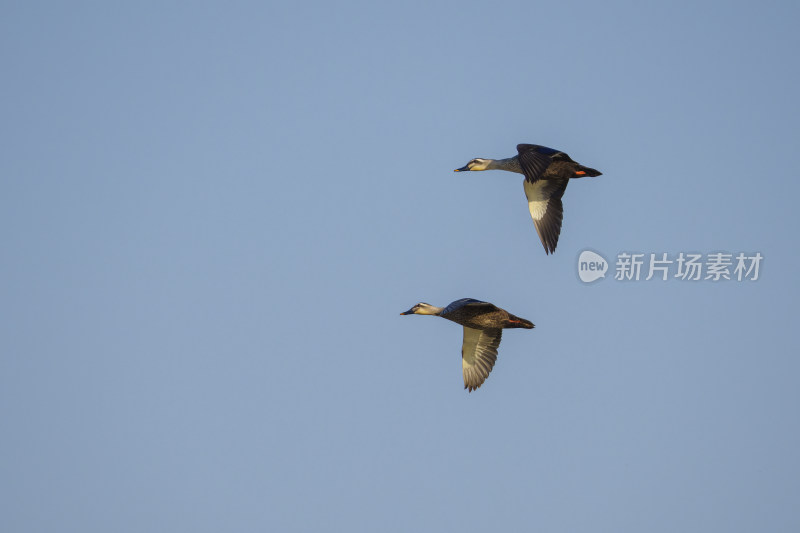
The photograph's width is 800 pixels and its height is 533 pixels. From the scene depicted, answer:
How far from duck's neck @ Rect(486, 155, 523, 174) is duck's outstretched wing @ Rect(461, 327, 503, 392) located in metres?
4.18

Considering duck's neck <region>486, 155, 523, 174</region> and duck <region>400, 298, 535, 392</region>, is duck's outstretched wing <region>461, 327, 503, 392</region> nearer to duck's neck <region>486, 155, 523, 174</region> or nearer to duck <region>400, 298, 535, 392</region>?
duck <region>400, 298, 535, 392</region>

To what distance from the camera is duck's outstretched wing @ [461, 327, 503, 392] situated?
172ft

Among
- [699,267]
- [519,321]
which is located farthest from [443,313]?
[699,267]

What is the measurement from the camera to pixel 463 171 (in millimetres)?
54188

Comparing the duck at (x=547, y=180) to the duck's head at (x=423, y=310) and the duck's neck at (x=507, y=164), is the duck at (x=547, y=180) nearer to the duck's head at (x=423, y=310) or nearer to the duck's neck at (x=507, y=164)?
the duck's neck at (x=507, y=164)

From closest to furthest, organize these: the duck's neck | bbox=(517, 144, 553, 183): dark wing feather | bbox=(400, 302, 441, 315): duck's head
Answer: bbox=(517, 144, 553, 183): dark wing feather
the duck's neck
bbox=(400, 302, 441, 315): duck's head

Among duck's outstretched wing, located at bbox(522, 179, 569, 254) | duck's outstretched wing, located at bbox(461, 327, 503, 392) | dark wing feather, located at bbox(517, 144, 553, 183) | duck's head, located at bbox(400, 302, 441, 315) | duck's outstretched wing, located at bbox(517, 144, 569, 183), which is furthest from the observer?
duck's head, located at bbox(400, 302, 441, 315)

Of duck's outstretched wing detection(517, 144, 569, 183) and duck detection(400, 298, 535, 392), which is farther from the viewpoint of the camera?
duck detection(400, 298, 535, 392)

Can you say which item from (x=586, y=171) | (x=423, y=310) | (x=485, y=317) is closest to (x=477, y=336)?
(x=423, y=310)

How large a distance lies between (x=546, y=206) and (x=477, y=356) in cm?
440

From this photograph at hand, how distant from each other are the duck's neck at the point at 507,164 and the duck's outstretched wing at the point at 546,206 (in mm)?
1265

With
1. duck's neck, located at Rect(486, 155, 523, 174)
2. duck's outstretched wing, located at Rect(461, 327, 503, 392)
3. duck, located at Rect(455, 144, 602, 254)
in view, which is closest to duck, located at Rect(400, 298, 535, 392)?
duck's outstretched wing, located at Rect(461, 327, 503, 392)

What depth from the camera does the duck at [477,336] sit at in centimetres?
5041

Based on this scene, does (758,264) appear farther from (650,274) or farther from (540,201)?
(540,201)
